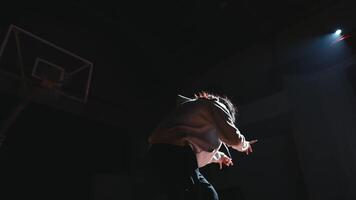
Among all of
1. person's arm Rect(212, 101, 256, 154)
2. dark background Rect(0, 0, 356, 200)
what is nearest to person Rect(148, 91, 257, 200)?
person's arm Rect(212, 101, 256, 154)

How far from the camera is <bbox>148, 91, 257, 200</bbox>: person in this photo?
148cm

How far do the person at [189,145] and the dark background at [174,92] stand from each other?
2.42 m

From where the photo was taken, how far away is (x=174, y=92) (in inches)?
259

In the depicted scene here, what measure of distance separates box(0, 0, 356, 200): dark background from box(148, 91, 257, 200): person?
7.94ft

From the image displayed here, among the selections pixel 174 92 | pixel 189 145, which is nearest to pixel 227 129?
pixel 189 145

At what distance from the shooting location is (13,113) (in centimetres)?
426

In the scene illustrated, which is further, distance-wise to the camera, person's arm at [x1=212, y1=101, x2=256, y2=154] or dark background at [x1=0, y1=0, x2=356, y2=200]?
dark background at [x1=0, y1=0, x2=356, y2=200]

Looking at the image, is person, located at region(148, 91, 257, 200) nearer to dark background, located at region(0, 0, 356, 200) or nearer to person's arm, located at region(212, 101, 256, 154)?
person's arm, located at region(212, 101, 256, 154)

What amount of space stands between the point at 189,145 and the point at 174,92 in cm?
497

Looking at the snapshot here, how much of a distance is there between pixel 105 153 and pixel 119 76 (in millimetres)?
1744

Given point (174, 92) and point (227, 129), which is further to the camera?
point (174, 92)

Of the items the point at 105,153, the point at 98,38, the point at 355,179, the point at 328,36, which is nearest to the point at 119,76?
the point at 98,38

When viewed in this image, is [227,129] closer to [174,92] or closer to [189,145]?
[189,145]

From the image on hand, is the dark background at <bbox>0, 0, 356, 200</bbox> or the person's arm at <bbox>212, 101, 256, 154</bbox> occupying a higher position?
the dark background at <bbox>0, 0, 356, 200</bbox>
